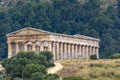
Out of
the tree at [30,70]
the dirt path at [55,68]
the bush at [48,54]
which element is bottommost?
the dirt path at [55,68]

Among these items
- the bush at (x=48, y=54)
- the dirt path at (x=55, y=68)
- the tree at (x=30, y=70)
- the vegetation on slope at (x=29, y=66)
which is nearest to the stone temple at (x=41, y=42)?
the bush at (x=48, y=54)

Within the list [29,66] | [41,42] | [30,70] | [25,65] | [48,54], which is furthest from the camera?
[41,42]

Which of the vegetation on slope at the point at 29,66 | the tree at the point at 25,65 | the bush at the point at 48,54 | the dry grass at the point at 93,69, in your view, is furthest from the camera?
the bush at the point at 48,54

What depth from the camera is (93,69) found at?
173250 mm

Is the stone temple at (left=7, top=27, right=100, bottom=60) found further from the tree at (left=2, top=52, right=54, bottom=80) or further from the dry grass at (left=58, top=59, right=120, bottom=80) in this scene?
the dry grass at (left=58, top=59, right=120, bottom=80)

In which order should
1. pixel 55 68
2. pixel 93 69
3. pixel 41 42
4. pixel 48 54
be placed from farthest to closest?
pixel 41 42
pixel 48 54
pixel 55 68
pixel 93 69

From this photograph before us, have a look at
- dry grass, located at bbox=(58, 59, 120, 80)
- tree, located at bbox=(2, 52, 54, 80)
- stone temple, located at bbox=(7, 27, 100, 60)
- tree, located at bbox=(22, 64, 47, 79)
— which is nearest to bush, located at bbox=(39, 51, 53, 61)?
tree, located at bbox=(2, 52, 54, 80)

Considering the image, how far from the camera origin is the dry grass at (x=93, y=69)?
170 m

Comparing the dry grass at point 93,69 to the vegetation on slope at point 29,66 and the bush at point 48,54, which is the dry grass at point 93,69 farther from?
the vegetation on slope at point 29,66

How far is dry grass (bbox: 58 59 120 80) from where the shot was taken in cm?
16950

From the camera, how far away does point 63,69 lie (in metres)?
175

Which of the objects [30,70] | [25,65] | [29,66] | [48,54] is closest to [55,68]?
[25,65]

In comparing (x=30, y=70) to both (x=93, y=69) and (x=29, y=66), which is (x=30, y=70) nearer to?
(x=29, y=66)

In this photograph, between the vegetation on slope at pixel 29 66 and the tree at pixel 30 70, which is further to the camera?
the tree at pixel 30 70
